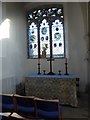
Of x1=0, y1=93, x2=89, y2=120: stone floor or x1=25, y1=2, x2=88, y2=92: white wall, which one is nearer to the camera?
x1=0, y1=93, x2=89, y2=120: stone floor

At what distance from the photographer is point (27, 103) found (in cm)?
277

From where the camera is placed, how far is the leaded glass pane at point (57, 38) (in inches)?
170

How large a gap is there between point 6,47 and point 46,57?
0.92 meters

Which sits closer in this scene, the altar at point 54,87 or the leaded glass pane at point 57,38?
the altar at point 54,87

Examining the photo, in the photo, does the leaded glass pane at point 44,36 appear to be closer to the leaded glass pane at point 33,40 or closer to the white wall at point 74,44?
the leaded glass pane at point 33,40

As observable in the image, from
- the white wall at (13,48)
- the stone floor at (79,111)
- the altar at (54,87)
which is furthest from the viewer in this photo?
the white wall at (13,48)

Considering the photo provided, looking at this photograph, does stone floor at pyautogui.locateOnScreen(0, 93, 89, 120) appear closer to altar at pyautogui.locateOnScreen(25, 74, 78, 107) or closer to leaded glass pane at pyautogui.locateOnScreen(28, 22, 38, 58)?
altar at pyautogui.locateOnScreen(25, 74, 78, 107)

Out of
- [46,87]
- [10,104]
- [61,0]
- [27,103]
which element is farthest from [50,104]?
[61,0]

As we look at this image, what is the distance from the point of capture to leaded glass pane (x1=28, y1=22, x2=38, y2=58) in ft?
14.0

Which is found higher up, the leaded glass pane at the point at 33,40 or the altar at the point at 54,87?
the leaded glass pane at the point at 33,40

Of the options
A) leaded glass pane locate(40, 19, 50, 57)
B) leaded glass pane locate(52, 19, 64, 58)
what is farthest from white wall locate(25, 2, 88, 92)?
leaded glass pane locate(40, 19, 50, 57)

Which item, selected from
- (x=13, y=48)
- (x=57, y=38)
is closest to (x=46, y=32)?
(x=57, y=38)

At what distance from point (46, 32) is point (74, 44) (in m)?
0.71

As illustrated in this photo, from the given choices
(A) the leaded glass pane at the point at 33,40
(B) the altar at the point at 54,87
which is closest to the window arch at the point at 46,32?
(A) the leaded glass pane at the point at 33,40
